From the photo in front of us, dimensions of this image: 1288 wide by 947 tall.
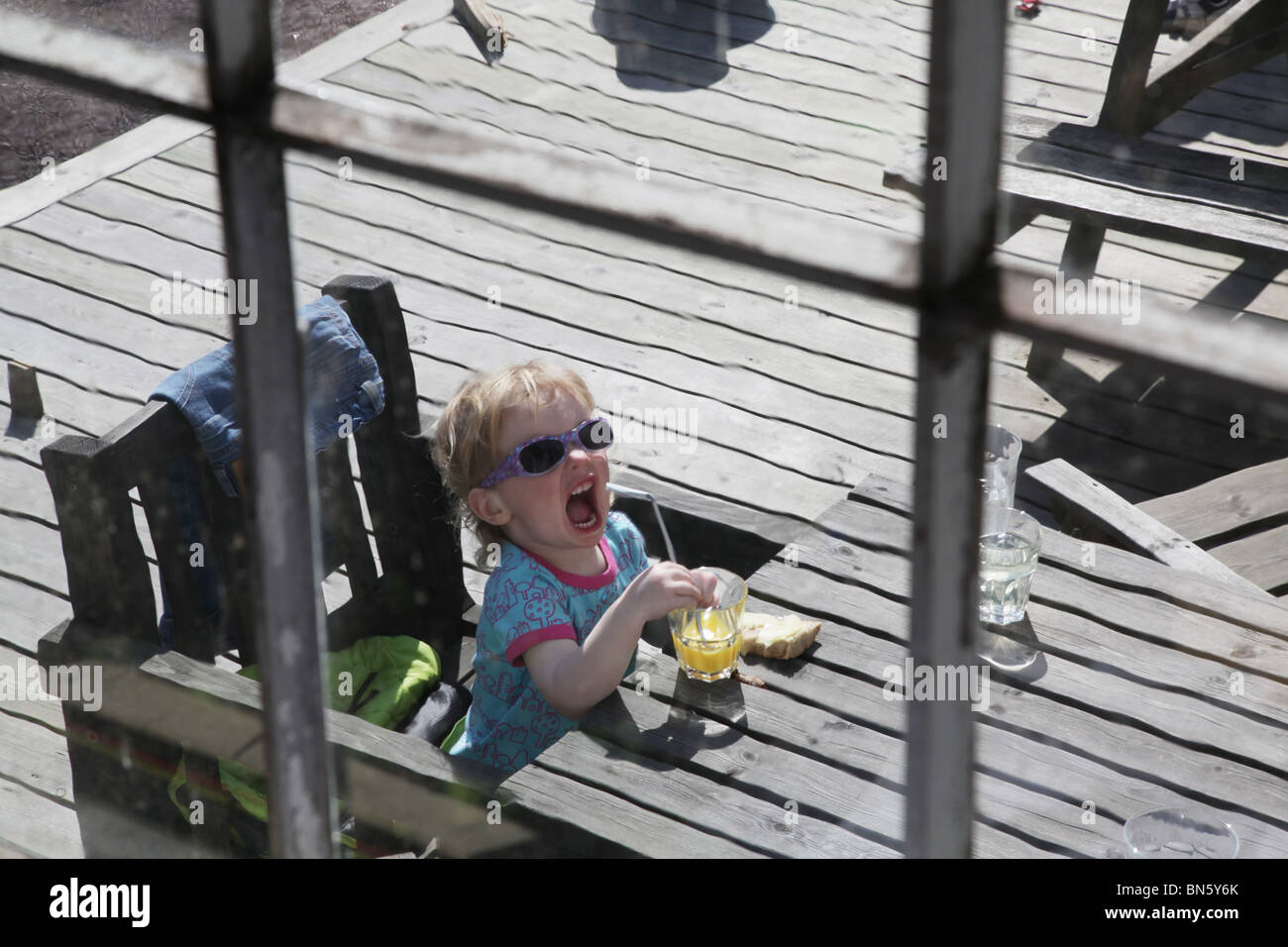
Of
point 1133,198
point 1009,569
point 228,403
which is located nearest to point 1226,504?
point 1133,198

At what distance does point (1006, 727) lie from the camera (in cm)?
182

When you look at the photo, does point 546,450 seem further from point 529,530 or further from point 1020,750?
point 1020,750

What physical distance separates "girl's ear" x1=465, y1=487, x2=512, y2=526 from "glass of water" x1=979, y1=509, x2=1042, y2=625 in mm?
699

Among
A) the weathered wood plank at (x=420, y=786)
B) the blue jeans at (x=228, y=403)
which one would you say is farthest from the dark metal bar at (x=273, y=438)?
the blue jeans at (x=228, y=403)

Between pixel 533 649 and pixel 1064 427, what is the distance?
7.39 ft

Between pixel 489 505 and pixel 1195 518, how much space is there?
159cm

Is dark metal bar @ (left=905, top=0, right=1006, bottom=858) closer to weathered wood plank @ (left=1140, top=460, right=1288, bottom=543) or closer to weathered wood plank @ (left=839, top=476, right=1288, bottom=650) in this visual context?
weathered wood plank @ (left=839, top=476, right=1288, bottom=650)

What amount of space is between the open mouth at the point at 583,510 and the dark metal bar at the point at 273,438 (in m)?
1.35

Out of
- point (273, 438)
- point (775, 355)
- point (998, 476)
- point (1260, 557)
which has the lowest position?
point (775, 355)

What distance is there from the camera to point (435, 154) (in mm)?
692

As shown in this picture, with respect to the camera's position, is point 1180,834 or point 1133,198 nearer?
point 1180,834

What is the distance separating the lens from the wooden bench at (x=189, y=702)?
1.84m

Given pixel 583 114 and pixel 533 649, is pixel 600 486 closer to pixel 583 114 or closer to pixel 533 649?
pixel 533 649

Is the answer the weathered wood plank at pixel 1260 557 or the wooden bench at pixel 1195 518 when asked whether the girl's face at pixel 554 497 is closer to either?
the wooden bench at pixel 1195 518
